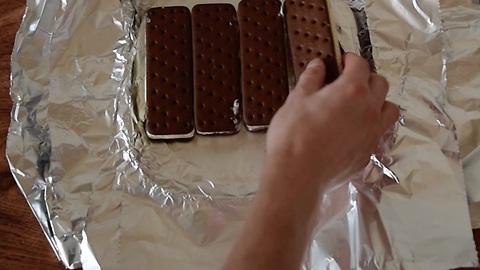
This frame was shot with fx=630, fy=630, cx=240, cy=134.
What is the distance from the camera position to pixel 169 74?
3.41 ft

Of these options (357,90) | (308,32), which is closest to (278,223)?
(357,90)

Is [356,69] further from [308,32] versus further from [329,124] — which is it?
[308,32]

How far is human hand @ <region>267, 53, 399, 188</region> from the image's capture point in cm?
75

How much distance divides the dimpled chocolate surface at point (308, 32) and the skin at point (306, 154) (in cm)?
17

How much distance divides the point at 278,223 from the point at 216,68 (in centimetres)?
41

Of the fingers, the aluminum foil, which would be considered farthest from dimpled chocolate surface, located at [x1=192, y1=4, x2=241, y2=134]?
the aluminum foil

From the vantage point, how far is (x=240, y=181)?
98 cm

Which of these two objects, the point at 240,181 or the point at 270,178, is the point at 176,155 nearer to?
the point at 240,181

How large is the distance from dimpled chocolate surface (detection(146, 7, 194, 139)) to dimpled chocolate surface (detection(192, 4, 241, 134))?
15 mm

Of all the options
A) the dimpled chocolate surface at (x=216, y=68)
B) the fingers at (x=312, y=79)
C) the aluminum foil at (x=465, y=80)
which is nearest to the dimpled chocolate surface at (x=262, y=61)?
the dimpled chocolate surface at (x=216, y=68)

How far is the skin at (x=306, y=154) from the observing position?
68cm

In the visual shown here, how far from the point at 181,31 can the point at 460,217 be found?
1.77 feet

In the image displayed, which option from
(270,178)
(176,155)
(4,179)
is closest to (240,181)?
(176,155)

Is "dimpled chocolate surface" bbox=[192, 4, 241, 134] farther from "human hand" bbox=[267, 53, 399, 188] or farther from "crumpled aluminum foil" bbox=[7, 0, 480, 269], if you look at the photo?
"human hand" bbox=[267, 53, 399, 188]
